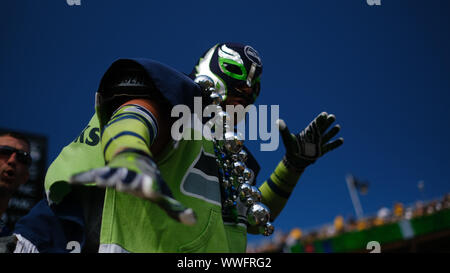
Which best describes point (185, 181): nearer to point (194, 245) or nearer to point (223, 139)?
point (194, 245)

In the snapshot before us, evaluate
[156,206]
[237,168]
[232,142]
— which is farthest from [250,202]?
[156,206]

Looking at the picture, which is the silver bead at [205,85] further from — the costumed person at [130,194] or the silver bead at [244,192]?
the silver bead at [244,192]

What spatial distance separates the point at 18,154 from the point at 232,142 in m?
1.65

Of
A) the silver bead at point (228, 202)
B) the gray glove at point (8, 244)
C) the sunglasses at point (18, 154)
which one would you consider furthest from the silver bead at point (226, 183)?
the sunglasses at point (18, 154)

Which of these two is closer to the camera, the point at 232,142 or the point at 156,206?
the point at 156,206

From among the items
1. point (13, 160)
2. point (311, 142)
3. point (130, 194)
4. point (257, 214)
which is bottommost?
point (130, 194)

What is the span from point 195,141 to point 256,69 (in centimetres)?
74

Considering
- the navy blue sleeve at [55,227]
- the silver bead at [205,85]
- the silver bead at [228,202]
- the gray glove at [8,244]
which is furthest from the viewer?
the silver bead at [228,202]

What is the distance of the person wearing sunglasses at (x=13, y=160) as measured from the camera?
8.78 feet

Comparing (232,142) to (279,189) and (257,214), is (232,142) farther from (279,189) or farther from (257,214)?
(279,189)

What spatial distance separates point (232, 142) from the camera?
69.6 inches

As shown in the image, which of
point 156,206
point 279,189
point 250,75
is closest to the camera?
point 156,206

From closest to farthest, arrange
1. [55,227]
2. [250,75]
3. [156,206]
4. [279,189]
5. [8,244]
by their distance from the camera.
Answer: [156,206], [55,227], [8,244], [250,75], [279,189]
